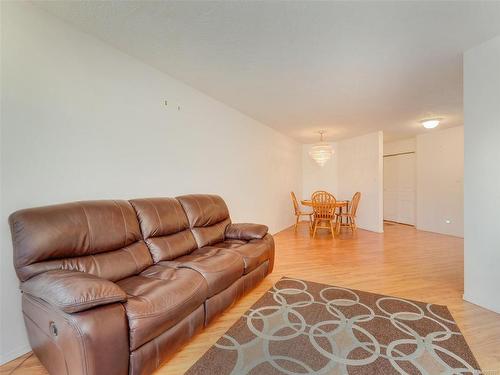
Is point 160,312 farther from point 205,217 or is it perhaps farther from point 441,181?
point 441,181

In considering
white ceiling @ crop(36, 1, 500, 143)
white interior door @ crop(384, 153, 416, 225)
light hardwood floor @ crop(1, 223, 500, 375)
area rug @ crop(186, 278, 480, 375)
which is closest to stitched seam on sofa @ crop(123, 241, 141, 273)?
light hardwood floor @ crop(1, 223, 500, 375)

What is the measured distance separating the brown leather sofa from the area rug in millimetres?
288

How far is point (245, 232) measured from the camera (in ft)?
9.50

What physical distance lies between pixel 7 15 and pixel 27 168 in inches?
39.3

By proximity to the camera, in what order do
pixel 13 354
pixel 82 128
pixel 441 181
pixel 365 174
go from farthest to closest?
1. pixel 365 174
2. pixel 441 181
3. pixel 82 128
4. pixel 13 354

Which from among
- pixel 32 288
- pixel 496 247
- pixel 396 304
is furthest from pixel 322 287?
pixel 32 288

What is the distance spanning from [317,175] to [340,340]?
5787mm

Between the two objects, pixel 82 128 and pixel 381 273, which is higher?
pixel 82 128

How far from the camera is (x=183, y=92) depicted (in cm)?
300

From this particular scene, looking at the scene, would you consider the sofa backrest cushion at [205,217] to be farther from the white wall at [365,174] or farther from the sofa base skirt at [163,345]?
the white wall at [365,174]

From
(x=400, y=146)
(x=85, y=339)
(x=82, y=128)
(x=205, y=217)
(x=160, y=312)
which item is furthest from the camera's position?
(x=400, y=146)

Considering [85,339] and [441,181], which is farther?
[441,181]

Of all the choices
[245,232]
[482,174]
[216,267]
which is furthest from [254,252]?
[482,174]

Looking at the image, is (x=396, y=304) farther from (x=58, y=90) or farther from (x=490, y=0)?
(x=58, y=90)
